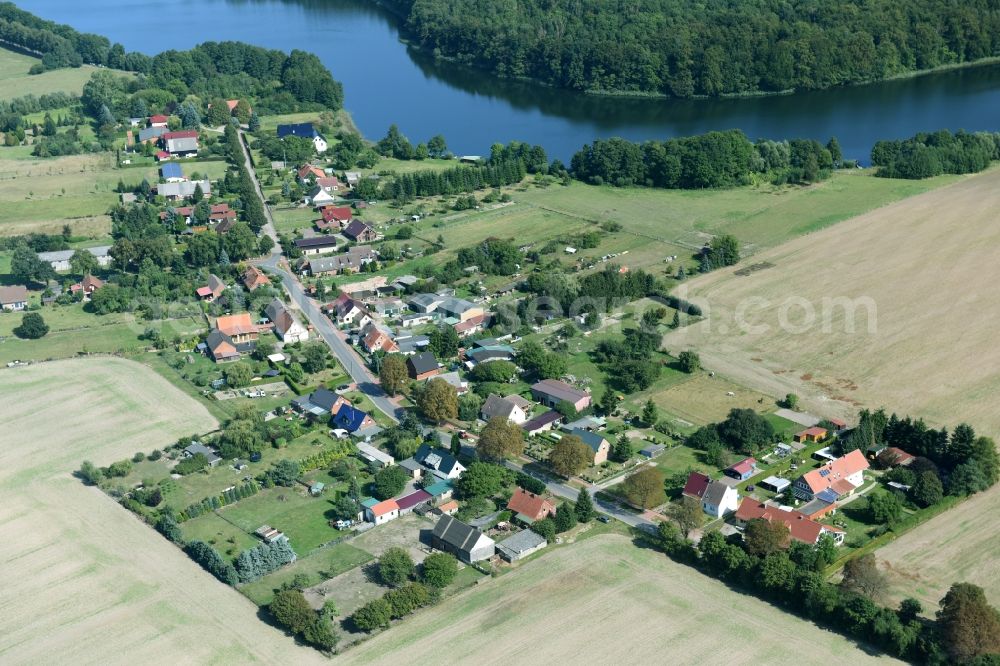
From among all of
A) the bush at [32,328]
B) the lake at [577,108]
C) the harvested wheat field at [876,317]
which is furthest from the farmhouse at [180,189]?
the harvested wheat field at [876,317]

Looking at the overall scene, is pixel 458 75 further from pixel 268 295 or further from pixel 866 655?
pixel 866 655

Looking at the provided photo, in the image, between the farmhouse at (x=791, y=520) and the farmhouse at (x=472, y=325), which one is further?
the farmhouse at (x=472, y=325)

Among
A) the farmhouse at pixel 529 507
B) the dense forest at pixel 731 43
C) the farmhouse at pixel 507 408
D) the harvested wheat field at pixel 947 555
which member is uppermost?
the dense forest at pixel 731 43

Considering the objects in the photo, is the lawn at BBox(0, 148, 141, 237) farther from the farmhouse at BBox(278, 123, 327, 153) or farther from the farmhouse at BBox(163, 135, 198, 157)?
the farmhouse at BBox(278, 123, 327, 153)

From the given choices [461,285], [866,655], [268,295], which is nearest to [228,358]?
[268,295]

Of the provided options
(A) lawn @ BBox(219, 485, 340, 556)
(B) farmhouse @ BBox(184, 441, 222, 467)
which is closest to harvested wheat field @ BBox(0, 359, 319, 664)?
(B) farmhouse @ BBox(184, 441, 222, 467)

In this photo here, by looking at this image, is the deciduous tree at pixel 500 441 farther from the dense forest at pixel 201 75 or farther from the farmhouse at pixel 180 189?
the dense forest at pixel 201 75
